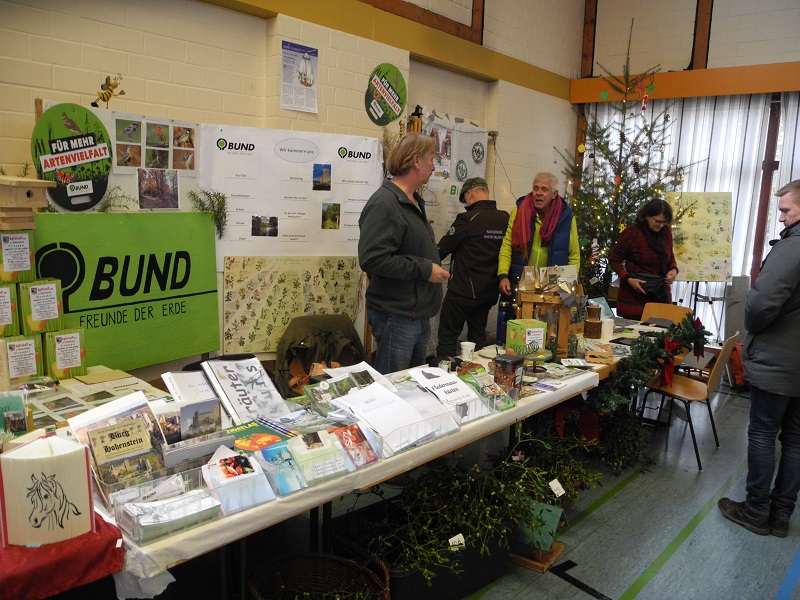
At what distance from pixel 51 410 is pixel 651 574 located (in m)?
2.45

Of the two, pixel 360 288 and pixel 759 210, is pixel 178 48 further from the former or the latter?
pixel 759 210

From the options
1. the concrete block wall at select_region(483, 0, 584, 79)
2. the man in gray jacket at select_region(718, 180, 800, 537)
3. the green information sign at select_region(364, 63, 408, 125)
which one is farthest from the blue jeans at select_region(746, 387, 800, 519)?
the concrete block wall at select_region(483, 0, 584, 79)

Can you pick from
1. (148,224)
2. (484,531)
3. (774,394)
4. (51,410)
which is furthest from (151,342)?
(774,394)

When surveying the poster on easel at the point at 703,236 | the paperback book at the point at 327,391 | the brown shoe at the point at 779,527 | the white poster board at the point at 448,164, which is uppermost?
the white poster board at the point at 448,164

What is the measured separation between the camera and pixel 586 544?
2830mm

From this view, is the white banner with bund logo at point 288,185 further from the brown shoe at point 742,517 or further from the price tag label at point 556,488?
the brown shoe at point 742,517

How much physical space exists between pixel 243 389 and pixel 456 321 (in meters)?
2.68

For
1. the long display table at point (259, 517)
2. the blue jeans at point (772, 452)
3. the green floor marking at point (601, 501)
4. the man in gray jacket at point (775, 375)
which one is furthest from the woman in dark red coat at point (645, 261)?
the long display table at point (259, 517)

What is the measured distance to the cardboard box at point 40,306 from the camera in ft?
8.13

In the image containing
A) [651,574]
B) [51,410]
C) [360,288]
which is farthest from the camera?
[360,288]

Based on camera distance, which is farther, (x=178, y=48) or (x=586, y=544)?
(x=178, y=48)

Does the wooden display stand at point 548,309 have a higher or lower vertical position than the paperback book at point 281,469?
higher

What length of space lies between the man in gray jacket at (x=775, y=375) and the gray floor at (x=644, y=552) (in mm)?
147

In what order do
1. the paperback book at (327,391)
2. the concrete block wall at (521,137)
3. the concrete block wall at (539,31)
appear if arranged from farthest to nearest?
the concrete block wall at (521,137) < the concrete block wall at (539,31) < the paperback book at (327,391)
